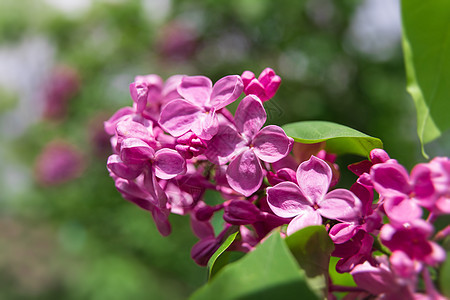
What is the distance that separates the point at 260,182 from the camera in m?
0.39

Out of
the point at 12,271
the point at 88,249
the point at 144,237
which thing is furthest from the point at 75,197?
the point at 12,271

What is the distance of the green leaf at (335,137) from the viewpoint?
0.40m

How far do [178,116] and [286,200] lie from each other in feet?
0.43

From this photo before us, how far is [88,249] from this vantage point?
10.3 ft

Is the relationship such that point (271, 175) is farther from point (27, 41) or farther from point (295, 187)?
point (27, 41)

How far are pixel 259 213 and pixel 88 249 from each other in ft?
9.87

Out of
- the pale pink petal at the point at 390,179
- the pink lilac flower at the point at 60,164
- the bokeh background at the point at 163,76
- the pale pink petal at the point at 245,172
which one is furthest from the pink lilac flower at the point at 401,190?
the pink lilac flower at the point at 60,164

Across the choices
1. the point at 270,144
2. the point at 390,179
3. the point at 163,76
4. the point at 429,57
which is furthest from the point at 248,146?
the point at 163,76

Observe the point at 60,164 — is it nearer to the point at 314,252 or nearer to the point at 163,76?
the point at 163,76

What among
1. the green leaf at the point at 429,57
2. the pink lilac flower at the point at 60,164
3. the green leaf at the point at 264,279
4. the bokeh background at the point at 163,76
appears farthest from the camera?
the pink lilac flower at the point at 60,164

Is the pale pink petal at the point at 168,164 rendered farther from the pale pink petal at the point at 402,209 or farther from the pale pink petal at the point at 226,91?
the pale pink petal at the point at 402,209

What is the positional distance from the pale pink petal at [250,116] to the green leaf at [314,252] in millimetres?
109

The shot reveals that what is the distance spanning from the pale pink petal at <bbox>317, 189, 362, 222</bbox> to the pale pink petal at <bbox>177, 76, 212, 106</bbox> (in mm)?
154

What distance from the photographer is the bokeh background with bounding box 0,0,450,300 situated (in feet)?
8.88
